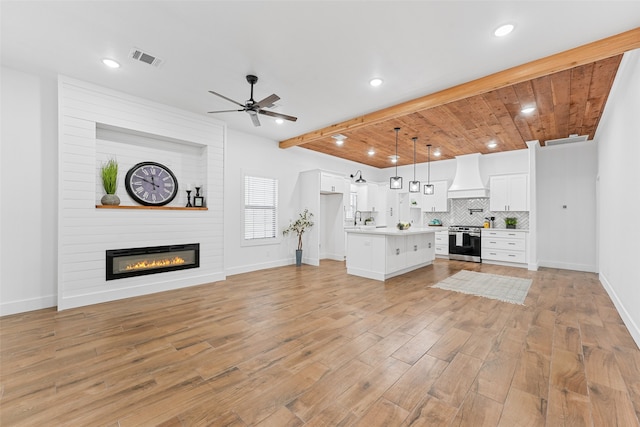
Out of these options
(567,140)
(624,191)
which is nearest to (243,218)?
(624,191)

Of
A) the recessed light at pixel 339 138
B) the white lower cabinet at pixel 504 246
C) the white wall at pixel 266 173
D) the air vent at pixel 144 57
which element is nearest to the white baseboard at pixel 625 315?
the white lower cabinet at pixel 504 246

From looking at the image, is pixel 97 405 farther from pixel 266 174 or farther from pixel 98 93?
pixel 266 174

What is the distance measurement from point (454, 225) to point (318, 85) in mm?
6119

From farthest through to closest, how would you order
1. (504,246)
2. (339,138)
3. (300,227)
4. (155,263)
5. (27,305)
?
(300,227) → (504,246) → (339,138) → (155,263) → (27,305)

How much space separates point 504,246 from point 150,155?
26.2 ft

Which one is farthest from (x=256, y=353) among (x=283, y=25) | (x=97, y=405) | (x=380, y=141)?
(x=380, y=141)

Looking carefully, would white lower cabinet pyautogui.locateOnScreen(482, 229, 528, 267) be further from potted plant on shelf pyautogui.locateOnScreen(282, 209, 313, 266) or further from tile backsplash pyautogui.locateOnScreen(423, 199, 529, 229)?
potted plant on shelf pyautogui.locateOnScreen(282, 209, 313, 266)

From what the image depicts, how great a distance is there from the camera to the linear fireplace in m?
4.06

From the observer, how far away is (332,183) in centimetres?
726

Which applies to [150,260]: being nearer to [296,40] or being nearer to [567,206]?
[296,40]

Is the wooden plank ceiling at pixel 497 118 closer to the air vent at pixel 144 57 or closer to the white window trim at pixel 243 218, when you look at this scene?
the white window trim at pixel 243 218

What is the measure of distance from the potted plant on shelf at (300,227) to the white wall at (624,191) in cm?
530

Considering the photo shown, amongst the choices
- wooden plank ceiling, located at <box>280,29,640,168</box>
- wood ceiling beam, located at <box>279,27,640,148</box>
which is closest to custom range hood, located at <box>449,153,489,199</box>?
wooden plank ceiling, located at <box>280,29,640,168</box>

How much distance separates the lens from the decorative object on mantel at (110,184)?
4.05m
